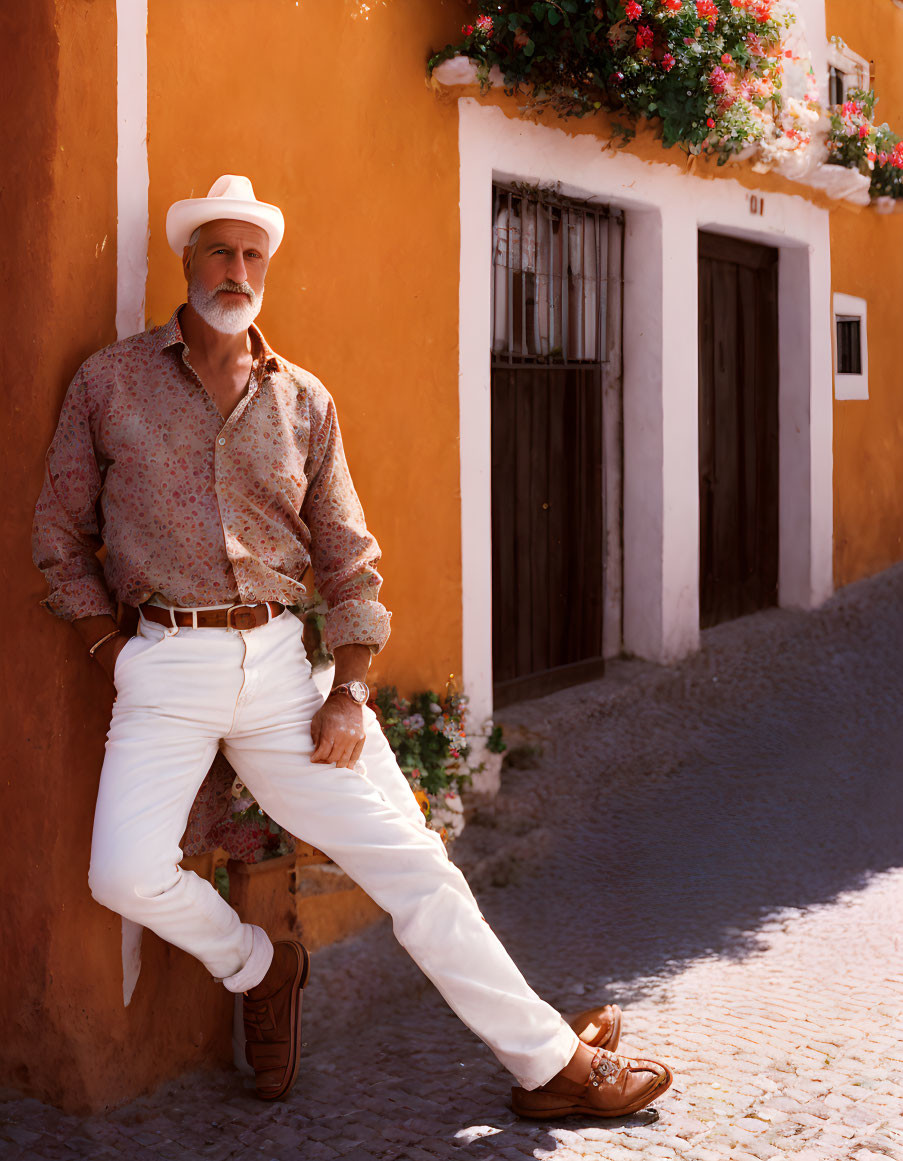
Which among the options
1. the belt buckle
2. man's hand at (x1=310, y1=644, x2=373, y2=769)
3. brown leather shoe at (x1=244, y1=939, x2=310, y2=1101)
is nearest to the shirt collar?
the belt buckle

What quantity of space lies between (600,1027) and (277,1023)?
34.0 inches

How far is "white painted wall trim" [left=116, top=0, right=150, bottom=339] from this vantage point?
3.52 m

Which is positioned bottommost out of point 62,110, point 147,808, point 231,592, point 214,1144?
point 214,1144

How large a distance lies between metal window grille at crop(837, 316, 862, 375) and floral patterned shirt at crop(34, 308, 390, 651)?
6698 mm

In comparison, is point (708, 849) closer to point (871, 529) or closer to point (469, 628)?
point (469, 628)

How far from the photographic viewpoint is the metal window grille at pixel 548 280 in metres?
6.02

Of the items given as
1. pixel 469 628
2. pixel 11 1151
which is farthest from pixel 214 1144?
pixel 469 628

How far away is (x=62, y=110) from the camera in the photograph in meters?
3.38

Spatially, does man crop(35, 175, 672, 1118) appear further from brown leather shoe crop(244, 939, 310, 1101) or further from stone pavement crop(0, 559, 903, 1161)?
stone pavement crop(0, 559, 903, 1161)

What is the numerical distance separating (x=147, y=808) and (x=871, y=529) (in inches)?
289

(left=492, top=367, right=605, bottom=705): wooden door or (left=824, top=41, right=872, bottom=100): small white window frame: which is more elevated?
(left=824, top=41, right=872, bottom=100): small white window frame

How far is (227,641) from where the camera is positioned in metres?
3.22

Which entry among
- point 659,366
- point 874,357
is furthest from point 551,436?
point 874,357

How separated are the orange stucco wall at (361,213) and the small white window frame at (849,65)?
13.9 feet
